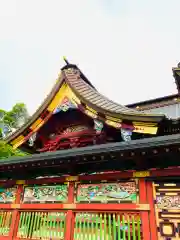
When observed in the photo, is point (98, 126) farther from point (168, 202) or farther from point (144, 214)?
point (168, 202)

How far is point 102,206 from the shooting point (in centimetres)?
539

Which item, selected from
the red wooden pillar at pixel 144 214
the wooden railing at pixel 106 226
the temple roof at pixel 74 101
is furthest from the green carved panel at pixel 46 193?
the temple roof at pixel 74 101

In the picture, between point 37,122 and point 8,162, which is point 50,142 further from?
point 8,162

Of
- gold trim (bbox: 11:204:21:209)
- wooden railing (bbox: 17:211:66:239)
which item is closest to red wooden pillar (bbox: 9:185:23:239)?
gold trim (bbox: 11:204:21:209)

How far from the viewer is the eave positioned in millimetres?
4516

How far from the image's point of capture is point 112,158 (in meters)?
5.08

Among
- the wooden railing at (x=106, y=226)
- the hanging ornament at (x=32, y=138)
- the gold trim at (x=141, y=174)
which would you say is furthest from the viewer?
the hanging ornament at (x=32, y=138)

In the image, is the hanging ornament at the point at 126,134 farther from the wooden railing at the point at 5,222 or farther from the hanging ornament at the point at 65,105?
the wooden railing at the point at 5,222

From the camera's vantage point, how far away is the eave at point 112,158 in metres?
4.52

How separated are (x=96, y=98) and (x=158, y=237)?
490 cm

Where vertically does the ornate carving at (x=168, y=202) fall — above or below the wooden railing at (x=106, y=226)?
above

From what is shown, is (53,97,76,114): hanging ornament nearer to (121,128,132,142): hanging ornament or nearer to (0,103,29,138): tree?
(121,128,132,142): hanging ornament

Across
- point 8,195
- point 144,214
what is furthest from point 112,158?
point 8,195

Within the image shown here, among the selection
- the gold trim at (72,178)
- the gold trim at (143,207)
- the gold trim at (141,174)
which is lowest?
the gold trim at (143,207)
